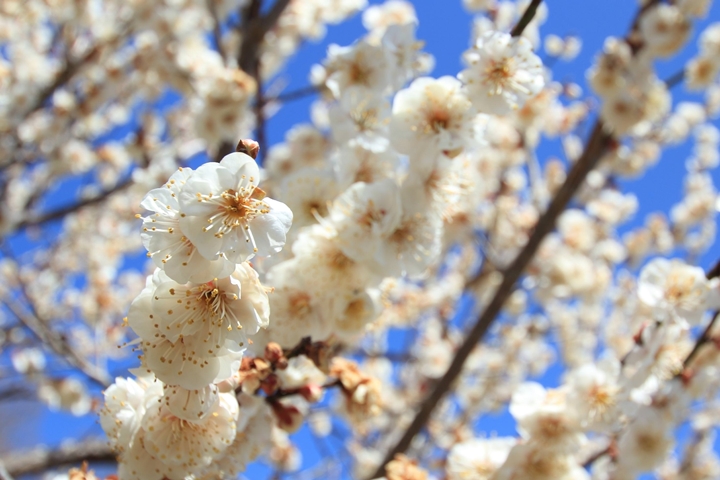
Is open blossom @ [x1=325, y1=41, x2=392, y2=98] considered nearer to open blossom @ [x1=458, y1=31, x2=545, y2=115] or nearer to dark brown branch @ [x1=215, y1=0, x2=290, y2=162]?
open blossom @ [x1=458, y1=31, x2=545, y2=115]

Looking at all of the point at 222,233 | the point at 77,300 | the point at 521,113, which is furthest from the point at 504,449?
the point at 77,300

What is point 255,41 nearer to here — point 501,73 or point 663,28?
point 501,73

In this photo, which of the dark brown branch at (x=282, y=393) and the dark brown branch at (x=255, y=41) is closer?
the dark brown branch at (x=282, y=393)

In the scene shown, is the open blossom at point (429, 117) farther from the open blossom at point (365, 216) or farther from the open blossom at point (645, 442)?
the open blossom at point (645, 442)

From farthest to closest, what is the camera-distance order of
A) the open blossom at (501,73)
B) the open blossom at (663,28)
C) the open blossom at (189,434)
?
1. the open blossom at (663,28)
2. the open blossom at (501,73)
3. the open blossom at (189,434)

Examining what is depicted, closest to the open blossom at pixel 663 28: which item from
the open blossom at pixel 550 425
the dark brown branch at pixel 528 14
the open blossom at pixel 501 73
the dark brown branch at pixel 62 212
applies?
the open blossom at pixel 501 73

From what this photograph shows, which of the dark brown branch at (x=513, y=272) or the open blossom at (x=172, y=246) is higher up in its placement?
the dark brown branch at (x=513, y=272)

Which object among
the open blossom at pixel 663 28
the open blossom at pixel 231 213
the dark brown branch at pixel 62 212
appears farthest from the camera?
the dark brown branch at pixel 62 212

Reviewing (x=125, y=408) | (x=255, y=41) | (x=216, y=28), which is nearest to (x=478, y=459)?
(x=125, y=408)

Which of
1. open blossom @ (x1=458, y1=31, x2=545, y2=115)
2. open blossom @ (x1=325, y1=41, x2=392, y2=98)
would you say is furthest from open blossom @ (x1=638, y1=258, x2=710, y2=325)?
open blossom @ (x1=325, y1=41, x2=392, y2=98)

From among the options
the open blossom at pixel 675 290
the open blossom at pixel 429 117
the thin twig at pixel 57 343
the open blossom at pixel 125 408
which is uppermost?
the thin twig at pixel 57 343
